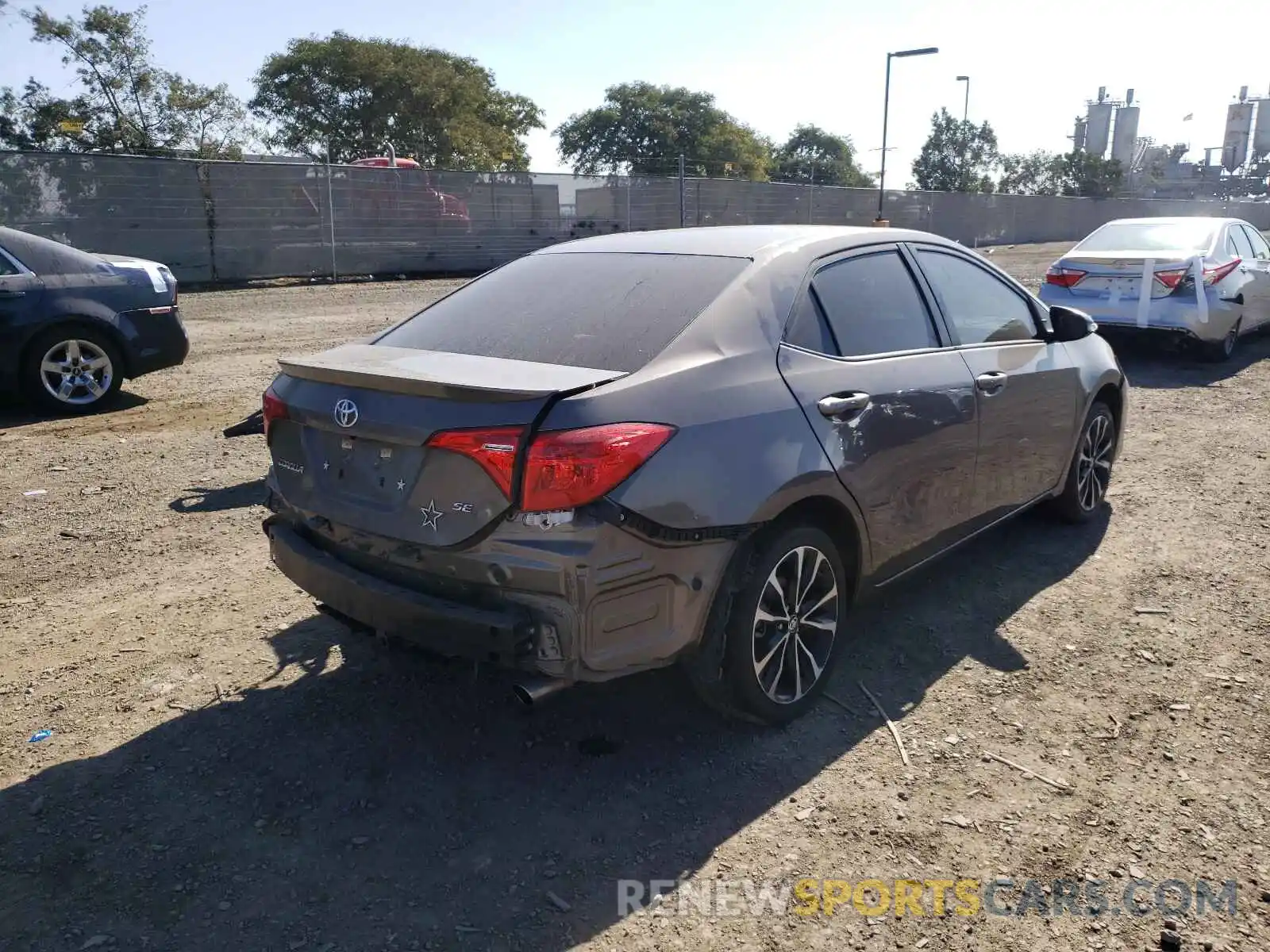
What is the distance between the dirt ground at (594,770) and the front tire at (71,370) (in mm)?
3374

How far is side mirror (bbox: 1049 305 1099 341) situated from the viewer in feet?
16.2

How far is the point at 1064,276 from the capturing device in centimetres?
1037

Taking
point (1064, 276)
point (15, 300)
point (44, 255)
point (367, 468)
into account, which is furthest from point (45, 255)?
point (1064, 276)

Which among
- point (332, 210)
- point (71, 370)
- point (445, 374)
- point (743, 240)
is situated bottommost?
point (71, 370)

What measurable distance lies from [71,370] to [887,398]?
709 cm

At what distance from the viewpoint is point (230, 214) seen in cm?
2027

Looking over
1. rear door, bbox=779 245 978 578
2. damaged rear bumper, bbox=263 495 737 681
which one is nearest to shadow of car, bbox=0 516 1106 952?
damaged rear bumper, bbox=263 495 737 681

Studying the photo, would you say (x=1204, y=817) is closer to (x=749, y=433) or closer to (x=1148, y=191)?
(x=749, y=433)

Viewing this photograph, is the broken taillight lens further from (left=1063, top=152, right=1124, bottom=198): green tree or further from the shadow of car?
(left=1063, top=152, right=1124, bottom=198): green tree

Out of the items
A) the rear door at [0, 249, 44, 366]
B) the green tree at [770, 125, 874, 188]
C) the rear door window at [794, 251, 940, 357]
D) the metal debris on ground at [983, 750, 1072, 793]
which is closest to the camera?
the metal debris on ground at [983, 750, 1072, 793]

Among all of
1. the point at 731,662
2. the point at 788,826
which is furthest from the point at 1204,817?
the point at 731,662

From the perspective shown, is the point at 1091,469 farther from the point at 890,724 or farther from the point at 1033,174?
the point at 1033,174

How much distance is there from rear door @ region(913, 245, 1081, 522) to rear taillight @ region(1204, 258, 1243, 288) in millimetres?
6004

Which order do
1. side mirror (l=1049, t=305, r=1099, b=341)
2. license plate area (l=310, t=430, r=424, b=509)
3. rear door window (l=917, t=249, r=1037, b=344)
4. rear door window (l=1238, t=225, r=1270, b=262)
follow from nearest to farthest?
license plate area (l=310, t=430, r=424, b=509), rear door window (l=917, t=249, r=1037, b=344), side mirror (l=1049, t=305, r=1099, b=341), rear door window (l=1238, t=225, r=1270, b=262)
